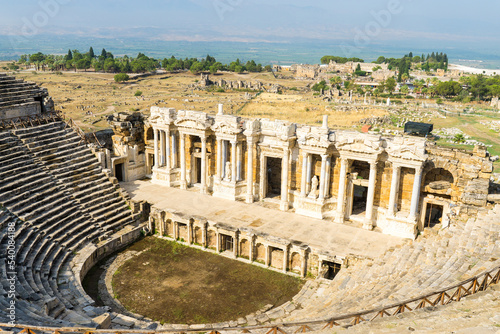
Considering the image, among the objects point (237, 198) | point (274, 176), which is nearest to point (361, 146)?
point (274, 176)

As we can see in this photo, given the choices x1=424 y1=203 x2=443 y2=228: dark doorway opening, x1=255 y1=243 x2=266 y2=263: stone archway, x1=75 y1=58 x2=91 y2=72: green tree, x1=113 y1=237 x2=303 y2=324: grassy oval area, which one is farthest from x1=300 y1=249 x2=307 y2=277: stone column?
x1=75 y1=58 x2=91 y2=72: green tree

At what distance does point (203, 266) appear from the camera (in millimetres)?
23531

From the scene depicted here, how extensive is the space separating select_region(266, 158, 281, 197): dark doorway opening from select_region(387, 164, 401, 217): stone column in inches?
333

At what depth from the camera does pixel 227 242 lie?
2528 centimetres

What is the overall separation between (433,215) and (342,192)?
5.87m

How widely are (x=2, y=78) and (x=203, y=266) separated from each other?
716 inches

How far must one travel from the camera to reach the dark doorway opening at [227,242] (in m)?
25.1

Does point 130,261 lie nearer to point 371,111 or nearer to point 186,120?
point 186,120

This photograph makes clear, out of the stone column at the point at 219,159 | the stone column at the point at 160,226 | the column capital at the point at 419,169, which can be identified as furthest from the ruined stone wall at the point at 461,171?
the stone column at the point at 160,226

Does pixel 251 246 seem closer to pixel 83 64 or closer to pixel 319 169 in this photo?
pixel 319 169

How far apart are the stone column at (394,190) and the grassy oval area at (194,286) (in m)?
6.68

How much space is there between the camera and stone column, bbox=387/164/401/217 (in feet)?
79.8

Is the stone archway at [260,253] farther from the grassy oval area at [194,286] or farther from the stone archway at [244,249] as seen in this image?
the grassy oval area at [194,286]

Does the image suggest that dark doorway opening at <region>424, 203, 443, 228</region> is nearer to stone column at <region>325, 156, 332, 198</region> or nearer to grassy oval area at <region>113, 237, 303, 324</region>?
stone column at <region>325, 156, 332, 198</region>
